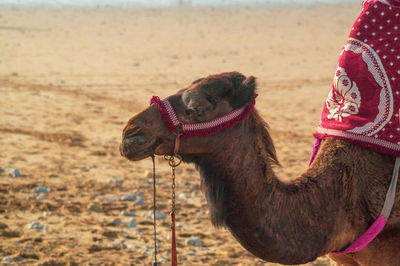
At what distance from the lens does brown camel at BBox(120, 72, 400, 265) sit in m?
3.05

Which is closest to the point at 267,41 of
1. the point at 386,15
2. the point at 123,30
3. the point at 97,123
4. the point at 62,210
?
the point at 123,30

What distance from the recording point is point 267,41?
25.9 meters

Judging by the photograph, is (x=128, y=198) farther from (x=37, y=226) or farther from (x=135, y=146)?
(x=135, y=146)

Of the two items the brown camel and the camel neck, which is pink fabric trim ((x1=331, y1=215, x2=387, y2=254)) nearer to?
the brown camel

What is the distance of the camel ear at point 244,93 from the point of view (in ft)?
10.2

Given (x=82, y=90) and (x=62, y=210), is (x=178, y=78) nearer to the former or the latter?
(x=82, y=90)

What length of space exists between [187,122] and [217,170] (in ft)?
1.01

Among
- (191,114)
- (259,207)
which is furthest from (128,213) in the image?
(191,114)

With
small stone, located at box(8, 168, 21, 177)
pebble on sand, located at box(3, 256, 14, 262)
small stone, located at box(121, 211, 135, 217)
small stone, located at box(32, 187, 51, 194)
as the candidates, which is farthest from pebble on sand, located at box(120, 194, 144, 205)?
pebble on sand, located at box(3, 256, 14, 262)

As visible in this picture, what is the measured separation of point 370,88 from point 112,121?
8239 millimetres

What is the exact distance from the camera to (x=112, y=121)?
37.5 feet

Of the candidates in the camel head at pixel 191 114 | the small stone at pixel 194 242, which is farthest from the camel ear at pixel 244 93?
the small stone at pixel 194 242

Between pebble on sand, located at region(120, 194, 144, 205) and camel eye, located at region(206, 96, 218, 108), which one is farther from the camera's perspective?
pebble on sand, located at region(120, 194, 144, 205)

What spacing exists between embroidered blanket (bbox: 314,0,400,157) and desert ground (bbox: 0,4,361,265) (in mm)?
2347
